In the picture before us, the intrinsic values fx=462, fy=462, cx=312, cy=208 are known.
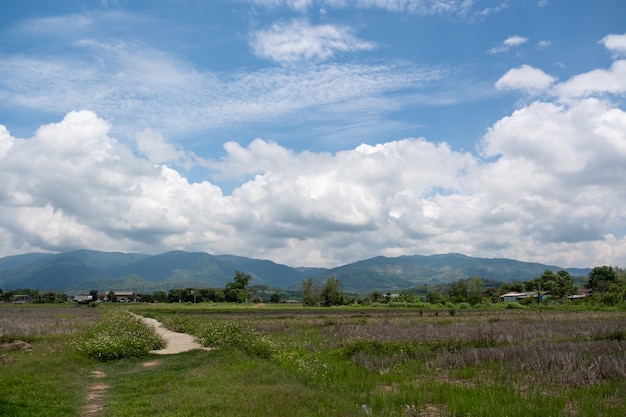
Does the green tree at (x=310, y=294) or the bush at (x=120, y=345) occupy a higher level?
the bush at (x=120, y=345)

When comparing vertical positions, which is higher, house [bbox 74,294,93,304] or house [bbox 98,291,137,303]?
house [bbox 74,294,93,304]

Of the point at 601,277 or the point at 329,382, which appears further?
the point at 601,277

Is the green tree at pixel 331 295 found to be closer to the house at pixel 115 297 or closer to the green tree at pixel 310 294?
the green tree at pixel 310 294

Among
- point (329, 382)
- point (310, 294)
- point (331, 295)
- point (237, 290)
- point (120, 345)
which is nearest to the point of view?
point (329, 382)

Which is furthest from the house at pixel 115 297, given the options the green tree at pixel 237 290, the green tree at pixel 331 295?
the green tree at pixel 331 295

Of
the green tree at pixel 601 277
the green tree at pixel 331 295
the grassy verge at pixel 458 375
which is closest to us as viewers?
the grassy verge at pixel 458 375

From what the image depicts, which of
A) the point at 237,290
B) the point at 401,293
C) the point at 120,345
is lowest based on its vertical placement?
the point at 401,293

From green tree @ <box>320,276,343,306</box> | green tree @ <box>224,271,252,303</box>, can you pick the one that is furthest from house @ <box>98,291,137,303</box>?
green tree @ <box>320,276,343,306</box>

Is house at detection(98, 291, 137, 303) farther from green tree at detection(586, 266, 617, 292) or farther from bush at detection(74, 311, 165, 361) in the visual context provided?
green tree at detection(586, 266, 617, 292)

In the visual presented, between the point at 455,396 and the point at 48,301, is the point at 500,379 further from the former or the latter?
the point at 48,301

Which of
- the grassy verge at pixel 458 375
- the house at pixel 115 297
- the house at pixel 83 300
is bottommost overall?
the house at pixel 115 297

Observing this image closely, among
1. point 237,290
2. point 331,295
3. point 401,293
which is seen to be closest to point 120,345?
point 331,295

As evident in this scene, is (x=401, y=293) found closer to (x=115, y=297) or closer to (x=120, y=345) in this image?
(x=115, y=297)

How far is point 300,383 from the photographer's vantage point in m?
13.2
